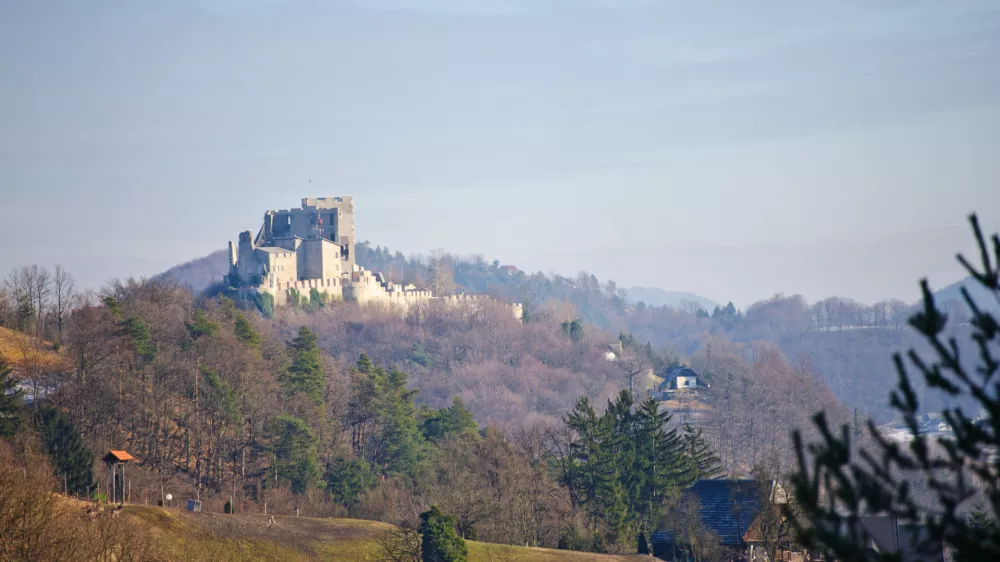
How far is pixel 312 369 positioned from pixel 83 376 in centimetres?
1286

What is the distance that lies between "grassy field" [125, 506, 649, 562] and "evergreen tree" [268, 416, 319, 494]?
9.69 meters

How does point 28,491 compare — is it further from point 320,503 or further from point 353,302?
point 353,302

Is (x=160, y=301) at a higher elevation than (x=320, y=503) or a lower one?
higher

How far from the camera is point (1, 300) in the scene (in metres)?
69.9

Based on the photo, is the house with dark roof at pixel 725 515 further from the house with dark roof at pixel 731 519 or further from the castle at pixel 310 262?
the castle at pixel 310 262

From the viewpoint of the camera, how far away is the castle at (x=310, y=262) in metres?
92.7

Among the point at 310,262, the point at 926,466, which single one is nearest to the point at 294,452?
the point at 926,466

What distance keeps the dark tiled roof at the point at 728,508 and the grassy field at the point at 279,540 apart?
518 centimetres

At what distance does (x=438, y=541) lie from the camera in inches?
1356

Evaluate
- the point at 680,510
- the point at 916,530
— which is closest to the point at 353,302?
the point at 680,510

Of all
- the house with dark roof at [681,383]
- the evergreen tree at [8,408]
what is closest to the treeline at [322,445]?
the evergreen tree at [8,408]

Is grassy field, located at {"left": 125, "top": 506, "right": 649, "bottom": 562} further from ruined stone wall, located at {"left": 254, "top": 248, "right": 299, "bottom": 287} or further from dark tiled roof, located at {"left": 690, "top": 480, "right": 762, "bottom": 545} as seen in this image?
ruined stone wall, located at {"left": 254, "top": 248, "right": 299, "bottom": 287}

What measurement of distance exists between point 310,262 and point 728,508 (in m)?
59.5

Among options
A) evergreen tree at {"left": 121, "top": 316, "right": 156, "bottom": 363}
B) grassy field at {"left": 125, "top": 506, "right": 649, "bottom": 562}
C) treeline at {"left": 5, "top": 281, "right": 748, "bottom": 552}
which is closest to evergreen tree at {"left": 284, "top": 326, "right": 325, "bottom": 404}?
treeline at {"left": 5, "top": 281, "right": 748, "bottom": 552}
